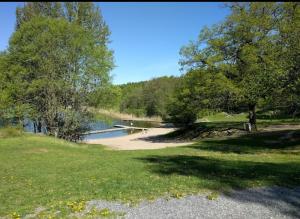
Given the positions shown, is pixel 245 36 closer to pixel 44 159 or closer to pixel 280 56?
pixel 280 56

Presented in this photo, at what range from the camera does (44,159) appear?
64.0ft

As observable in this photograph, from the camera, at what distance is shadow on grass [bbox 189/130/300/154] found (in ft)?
81.4

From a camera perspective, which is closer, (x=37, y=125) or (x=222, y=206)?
(x=222, y=206)

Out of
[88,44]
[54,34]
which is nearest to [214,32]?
[88,44]

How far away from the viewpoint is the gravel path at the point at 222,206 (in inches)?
336

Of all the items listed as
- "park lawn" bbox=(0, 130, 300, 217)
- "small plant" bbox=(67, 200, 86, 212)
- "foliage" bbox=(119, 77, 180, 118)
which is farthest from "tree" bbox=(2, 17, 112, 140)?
"foliage" bbox=(119, 77, 180, 118)

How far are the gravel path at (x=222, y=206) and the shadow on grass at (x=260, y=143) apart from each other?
1371cm

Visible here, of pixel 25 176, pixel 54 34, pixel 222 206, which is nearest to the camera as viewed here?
pixel 222 206

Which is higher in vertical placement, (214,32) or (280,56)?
(214,32)

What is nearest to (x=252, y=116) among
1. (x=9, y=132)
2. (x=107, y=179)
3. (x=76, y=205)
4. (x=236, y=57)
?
(x=236, y=57)

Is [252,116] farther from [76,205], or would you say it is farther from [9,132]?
[76,205]

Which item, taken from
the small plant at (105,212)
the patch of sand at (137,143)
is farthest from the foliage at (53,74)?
the small plant at (105,212)

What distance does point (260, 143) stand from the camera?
89.8ft

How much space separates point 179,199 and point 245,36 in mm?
25118
